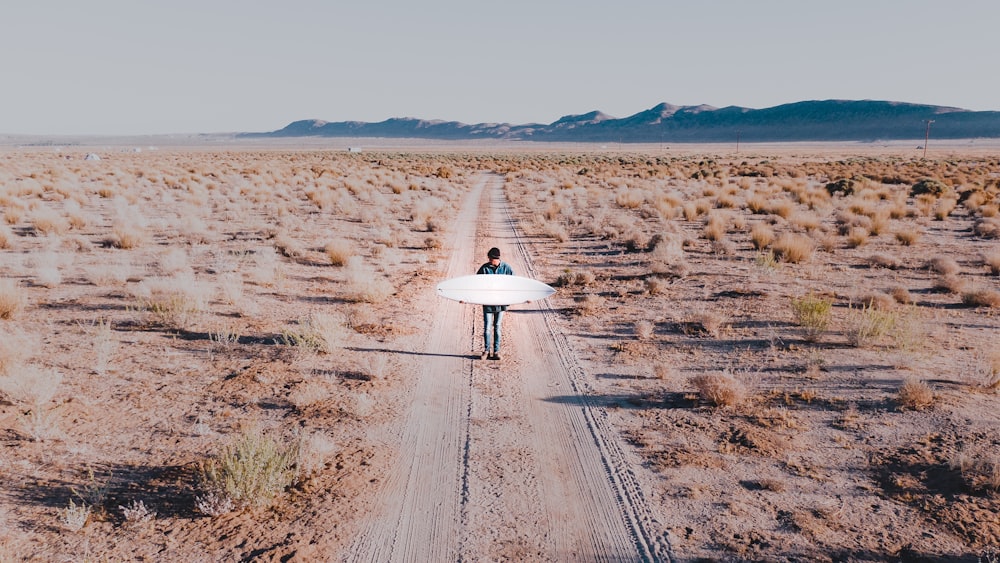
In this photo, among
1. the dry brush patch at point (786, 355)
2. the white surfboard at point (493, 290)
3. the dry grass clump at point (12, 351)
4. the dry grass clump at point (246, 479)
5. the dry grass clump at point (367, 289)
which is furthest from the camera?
the dry grass clump at point (367, 289)

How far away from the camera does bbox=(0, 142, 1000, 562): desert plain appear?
4410mm

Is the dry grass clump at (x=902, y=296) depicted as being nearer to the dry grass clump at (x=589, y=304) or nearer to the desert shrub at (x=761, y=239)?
the desert shrub at (x=761, y=239)

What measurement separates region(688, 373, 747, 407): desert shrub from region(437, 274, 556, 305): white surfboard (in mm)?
2276

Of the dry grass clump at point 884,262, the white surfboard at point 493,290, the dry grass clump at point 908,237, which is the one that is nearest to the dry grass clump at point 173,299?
the white surfboard at point 493,290

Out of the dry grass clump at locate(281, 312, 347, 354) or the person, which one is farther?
the dry grass clump at locate(281, 312, 347, 354)

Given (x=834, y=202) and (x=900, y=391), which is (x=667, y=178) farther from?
(x=900, y=391)

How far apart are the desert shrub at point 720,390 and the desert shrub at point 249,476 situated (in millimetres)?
4603

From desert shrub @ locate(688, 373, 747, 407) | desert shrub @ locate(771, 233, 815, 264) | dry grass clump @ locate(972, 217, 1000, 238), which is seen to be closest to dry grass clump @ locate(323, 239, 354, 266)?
desert shrub @ locate(688, 373, 747, 407)

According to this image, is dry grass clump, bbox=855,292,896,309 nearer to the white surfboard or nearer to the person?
the person

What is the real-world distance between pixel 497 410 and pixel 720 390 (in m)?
2.61

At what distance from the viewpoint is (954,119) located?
155 m

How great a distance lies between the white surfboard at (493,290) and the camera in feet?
20.4

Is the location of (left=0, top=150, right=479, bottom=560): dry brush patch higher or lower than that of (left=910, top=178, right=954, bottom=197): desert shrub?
lower

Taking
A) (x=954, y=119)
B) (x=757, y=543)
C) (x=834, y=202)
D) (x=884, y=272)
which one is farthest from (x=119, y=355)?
(x=954, y=119)
